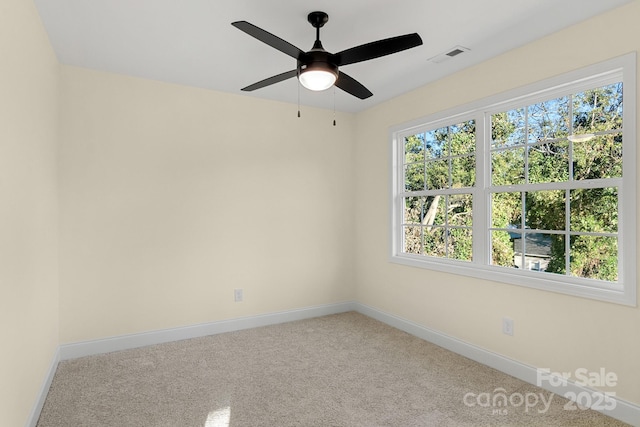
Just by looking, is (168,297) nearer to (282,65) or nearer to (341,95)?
(282,65)

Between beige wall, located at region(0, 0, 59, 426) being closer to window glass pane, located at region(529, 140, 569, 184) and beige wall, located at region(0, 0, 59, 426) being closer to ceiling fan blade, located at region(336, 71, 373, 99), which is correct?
ceiling fan blade, located at region(336, 71, 373, 99)

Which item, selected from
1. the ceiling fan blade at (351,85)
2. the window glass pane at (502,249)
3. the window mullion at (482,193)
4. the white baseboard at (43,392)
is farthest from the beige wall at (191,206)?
the window glass pane at (502,249)


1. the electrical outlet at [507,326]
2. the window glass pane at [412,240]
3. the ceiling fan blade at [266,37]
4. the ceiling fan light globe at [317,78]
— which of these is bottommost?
the electrical outlet at [507,326]

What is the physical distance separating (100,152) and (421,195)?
3.15 meters

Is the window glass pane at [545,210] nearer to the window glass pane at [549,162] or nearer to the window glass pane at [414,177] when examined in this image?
the window glass pane at [549,162]

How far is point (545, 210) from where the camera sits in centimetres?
272

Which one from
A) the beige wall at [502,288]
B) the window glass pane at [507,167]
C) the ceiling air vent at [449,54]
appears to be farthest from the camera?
the window glass pane at [507,167]

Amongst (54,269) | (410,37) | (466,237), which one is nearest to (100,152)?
(54,269)

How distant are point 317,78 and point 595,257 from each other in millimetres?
2219

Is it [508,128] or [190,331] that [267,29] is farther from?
[190,331]

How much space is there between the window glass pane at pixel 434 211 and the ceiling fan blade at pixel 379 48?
192 centimetres

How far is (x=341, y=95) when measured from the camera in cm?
392

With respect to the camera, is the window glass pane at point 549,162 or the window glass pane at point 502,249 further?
the window glass pane at point 502,249

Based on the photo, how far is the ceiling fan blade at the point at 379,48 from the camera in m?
1.92
